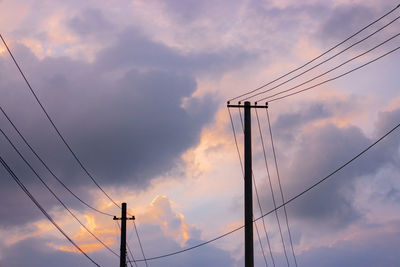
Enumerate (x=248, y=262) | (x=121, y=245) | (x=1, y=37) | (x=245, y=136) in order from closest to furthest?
1. (x=1, y=37)
2. (x=248, y=262)
3. (x=245, y=136)
4. (x=121, y=245)

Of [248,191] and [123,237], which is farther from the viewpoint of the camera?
[123,237]

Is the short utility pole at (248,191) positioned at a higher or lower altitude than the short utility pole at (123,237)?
lower

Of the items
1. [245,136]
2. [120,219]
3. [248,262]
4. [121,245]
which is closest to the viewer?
[248,262]

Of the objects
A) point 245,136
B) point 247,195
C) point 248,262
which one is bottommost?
point 248,262

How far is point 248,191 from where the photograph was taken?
24.3 m

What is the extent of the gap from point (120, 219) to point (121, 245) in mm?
3165

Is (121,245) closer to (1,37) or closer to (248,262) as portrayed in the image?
(248,262)

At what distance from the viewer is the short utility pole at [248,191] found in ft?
77.2

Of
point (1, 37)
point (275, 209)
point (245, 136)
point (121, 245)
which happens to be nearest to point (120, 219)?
point (121, 245)

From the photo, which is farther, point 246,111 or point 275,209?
point 275,209

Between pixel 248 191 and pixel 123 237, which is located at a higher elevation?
pixel 123 237

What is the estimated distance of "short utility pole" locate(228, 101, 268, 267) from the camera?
23.5m

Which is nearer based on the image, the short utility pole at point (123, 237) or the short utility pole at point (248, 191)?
the short utility pole at point (248, 191)

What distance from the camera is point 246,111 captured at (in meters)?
25.7
